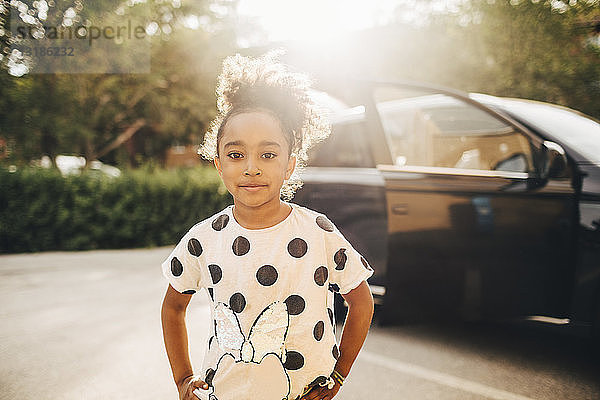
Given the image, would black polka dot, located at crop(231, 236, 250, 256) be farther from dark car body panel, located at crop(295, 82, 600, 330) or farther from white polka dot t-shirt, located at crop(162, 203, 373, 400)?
dark car body panel, located at crop(295, 82, 600, 330)

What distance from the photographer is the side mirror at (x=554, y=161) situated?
2971mm

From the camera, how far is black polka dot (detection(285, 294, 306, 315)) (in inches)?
53.7

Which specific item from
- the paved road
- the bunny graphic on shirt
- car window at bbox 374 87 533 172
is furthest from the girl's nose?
car window at bbox 374 87 533 172

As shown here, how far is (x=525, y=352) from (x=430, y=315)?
2.58 ft

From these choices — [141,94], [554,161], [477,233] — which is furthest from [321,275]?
[141,94]

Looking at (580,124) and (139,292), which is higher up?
(580,124)

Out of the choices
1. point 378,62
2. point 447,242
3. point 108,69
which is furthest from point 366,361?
point 378,62

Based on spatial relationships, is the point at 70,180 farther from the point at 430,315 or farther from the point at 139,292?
the point at 430,315

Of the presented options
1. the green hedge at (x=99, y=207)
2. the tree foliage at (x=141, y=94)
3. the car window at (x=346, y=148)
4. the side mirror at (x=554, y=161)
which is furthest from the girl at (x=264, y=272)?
the tree foliage at (x=141, y=94)

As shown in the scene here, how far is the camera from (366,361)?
3.31 metres

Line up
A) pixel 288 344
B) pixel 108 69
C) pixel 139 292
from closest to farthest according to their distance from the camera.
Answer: pixel 288 344 → pixel 139 292 → pixel 108 69

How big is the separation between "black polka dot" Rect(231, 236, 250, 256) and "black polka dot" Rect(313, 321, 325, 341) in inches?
11.0

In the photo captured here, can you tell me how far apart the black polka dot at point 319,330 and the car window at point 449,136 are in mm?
2466

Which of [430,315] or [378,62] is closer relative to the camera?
[430,315]
